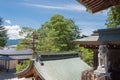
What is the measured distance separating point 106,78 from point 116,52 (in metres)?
1.14

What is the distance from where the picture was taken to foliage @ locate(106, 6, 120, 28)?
47.4ft

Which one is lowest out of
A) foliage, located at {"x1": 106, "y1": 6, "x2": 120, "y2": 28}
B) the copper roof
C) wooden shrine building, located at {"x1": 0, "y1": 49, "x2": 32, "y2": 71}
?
wooden shrine building, located at {"x1": 0, "y1": 49, "x2": 32, "y2": 71}

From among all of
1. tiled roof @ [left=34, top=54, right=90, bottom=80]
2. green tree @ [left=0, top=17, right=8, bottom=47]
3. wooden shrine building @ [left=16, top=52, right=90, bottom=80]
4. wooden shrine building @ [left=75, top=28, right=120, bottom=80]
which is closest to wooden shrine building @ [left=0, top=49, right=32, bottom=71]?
green tree @ [left=0, top=17, right=8, bottom=47]

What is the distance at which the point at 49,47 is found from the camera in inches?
747

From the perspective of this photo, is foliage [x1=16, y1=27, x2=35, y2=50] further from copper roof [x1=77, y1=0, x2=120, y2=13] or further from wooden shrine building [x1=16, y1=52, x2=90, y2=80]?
copper roof [x1=77, y1=0, x2=120, y2=13]

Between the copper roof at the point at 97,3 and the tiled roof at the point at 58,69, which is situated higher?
the copper roof at the point at 97,3

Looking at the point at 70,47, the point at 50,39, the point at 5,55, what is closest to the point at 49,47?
the point at 50,39

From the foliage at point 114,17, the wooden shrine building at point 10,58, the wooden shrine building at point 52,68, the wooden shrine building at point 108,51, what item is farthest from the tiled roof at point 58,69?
the wooden shrine building at point 10,58

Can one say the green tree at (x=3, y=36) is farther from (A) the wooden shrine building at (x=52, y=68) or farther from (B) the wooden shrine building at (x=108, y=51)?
(B) the wooden shrine building at (x=108, y=51)

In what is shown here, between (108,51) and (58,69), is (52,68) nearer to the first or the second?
(58,69)

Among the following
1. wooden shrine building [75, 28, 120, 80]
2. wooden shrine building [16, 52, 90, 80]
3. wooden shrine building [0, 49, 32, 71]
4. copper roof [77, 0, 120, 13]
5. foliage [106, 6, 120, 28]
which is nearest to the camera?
copper roof [77, 0, 120, 13]

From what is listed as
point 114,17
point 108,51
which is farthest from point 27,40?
point 108,51

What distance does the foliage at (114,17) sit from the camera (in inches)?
569

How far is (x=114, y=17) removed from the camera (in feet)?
51.5
